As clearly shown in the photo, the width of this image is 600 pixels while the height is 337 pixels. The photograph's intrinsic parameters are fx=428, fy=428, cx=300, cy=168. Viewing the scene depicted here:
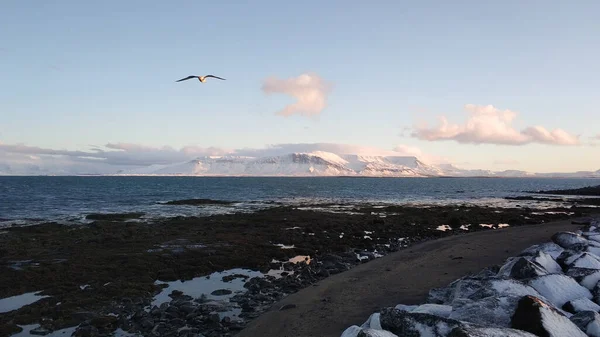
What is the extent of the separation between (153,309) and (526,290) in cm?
950

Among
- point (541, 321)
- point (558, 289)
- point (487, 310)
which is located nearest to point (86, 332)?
point (487, 310)

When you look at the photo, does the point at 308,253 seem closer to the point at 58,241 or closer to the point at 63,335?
the point at 63,335

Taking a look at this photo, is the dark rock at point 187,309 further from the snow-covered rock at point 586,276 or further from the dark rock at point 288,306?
the snow-covered rock at point 586,276

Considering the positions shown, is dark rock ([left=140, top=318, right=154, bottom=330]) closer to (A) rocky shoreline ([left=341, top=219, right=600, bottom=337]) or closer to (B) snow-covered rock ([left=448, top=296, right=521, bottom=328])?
(A) rocky shoreline ([left=341, top=219, right=600, bottom=337])

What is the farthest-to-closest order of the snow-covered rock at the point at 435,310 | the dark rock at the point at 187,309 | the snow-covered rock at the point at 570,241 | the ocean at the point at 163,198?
Answer: the ocean at the point at 163,198
the snow-covered rock at the point at 570,241
the dark rock at the point at 187,309
the snow-covered rock at the point at 435,310

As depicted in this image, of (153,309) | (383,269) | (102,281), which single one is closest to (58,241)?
(102,281)

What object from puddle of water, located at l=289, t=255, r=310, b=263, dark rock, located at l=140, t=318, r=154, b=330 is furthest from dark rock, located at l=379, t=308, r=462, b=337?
puddle of water, located at l=289, t=255, r=310, b=263

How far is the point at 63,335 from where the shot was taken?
34.5 ft

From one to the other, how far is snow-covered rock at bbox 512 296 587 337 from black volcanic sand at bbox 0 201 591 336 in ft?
27.9

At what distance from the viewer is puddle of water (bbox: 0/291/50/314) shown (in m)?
12.5

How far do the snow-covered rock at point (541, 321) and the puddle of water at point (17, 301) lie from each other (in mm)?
13080

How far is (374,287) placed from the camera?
13.4m

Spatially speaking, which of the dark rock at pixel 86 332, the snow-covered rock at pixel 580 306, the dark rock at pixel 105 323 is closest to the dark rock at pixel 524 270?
the snow-covered rock at pixel 580 306

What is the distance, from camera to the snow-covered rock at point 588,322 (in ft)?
22.7
